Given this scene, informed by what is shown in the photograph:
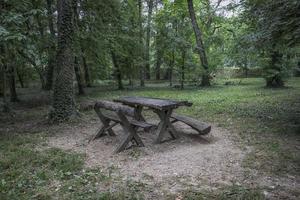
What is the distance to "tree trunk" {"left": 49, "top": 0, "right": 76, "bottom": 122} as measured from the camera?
7320 mm

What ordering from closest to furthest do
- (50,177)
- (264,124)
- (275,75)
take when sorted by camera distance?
(50,177), (264,124), (275,75)

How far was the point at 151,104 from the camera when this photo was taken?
510cm

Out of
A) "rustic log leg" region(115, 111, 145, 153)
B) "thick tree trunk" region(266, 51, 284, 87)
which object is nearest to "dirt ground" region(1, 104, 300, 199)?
"rustic log leg" region(115, 111, 145, 153)

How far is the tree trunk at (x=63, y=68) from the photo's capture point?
7320 millimetres

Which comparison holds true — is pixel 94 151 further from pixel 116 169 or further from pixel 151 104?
pixel 151 104

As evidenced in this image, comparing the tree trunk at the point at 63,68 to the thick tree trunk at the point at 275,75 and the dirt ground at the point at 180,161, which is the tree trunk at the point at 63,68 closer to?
the dirt ground at the point at 180,161

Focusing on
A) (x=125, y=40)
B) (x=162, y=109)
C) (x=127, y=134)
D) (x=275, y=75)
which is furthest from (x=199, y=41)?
(x=127, y=134)

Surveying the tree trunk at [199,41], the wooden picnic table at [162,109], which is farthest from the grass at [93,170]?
the tree trunk at [199,41]

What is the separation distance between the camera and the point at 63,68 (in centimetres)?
734

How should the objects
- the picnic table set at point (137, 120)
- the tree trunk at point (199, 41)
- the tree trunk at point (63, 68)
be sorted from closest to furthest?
the picnic table set at point (137, 120) < the tree trunk at point (63, 68) < the tree trunk at point (199, 41)

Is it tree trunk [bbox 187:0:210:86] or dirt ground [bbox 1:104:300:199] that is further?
tree trunk [bbox 187:0:210:86]

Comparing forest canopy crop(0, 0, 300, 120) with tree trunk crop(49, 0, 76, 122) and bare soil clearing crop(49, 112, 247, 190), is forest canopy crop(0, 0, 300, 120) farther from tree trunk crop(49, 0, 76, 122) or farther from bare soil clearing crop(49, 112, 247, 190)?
bare soil clearing crop(49, 112, 247, 190)

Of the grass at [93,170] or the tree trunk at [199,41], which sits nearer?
the grass at [93,170]

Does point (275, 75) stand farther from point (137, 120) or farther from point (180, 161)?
point (180, 161)
